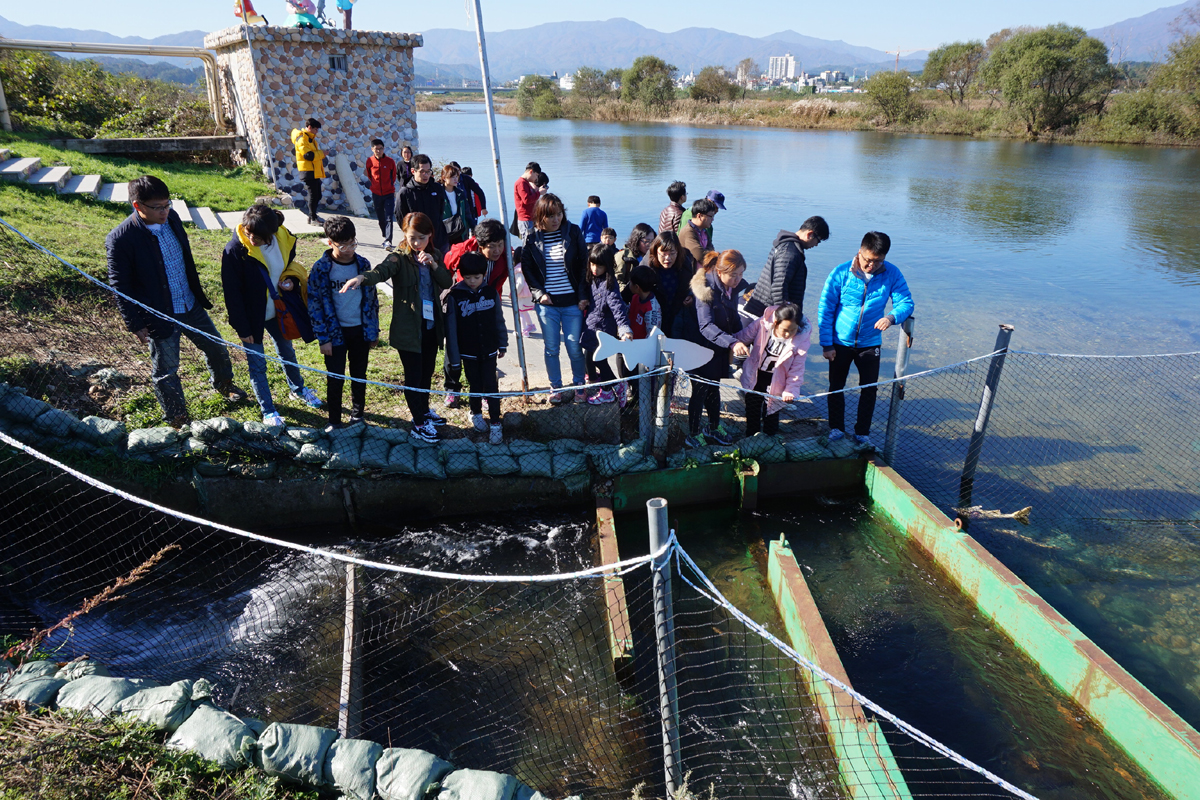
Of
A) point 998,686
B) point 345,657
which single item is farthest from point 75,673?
point 998,686

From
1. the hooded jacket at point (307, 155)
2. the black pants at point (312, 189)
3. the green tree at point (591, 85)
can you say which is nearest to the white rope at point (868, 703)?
the hooded jacket at point (307, 155)

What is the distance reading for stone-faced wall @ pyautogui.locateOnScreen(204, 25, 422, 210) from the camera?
40.3 ft

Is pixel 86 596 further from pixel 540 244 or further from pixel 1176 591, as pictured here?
pixel 1176 591

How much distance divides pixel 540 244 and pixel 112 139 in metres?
12.9

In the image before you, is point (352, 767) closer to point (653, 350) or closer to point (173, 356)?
point (653, 350)

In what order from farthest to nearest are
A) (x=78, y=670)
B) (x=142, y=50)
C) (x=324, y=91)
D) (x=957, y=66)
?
(x=957, y=66)
(x=324, y=91)
(x=142, y=50)
(x=78, y=670)

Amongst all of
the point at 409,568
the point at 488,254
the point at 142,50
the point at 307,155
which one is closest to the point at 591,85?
the point at 142,50

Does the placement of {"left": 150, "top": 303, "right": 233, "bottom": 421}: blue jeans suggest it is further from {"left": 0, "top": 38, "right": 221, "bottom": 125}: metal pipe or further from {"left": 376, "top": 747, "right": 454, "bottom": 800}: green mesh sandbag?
{"left": 0, "top": 38, "right": 221, "bottom": 125}: metal pipe

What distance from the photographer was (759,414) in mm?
5512

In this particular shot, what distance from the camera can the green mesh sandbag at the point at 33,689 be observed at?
9.08 ft

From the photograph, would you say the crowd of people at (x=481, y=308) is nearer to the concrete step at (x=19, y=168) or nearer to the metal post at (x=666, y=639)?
the metal post at (x=666, y=639)

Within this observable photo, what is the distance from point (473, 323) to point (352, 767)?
3.04 meters

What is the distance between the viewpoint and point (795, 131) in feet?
138

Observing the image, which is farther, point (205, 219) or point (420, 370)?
point (205, 219)
